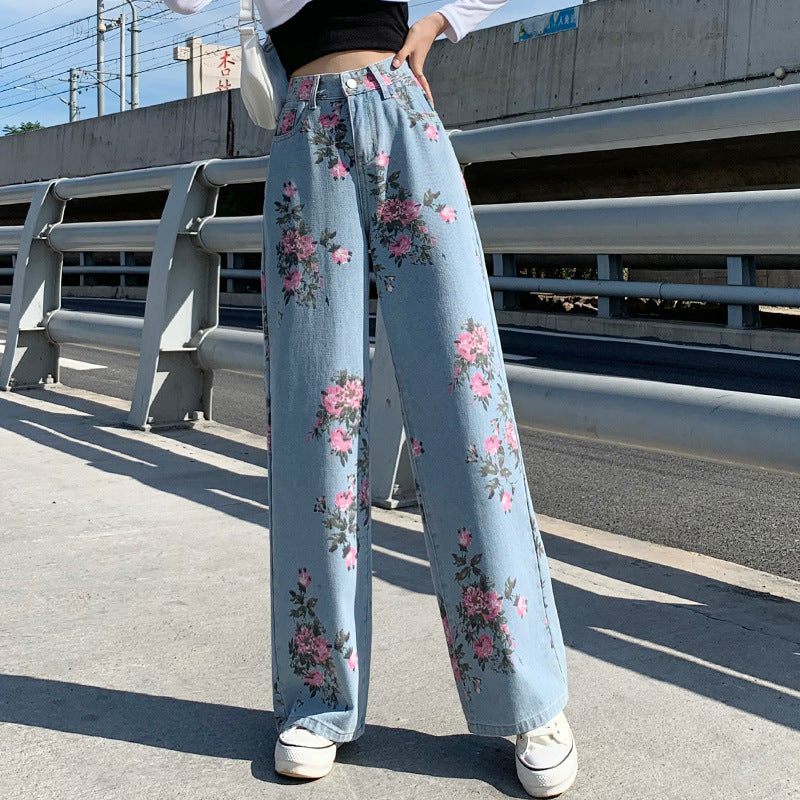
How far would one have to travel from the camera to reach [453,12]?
73.5 inches

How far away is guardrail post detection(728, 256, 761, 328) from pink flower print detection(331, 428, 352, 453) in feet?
31.5

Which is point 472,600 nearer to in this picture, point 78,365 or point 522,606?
point 522,606

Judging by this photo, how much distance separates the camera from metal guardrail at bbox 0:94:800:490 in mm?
2498

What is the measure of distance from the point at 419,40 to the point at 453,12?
85 millimetres

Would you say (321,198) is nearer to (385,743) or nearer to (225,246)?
(385,743)

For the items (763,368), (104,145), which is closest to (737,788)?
(763,368)

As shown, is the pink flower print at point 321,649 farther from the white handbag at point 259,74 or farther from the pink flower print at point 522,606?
the white handbag at point 259,74

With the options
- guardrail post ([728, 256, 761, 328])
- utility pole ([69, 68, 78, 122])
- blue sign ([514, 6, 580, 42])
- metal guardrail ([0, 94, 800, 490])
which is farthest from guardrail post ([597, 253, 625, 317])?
utility pole ([69, 68, 78, 122])

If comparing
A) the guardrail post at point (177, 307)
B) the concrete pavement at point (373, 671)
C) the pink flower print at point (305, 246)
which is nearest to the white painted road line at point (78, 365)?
the guardrail post at point (177, 307)

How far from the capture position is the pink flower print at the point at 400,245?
177 cm

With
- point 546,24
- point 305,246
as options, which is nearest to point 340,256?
point 305,246

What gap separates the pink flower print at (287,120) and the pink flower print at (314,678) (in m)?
0.89

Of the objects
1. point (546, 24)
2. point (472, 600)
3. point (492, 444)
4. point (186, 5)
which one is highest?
point (546, 24)

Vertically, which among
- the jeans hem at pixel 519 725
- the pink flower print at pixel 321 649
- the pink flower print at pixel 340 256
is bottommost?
the jeans hem at pixel 519 725
